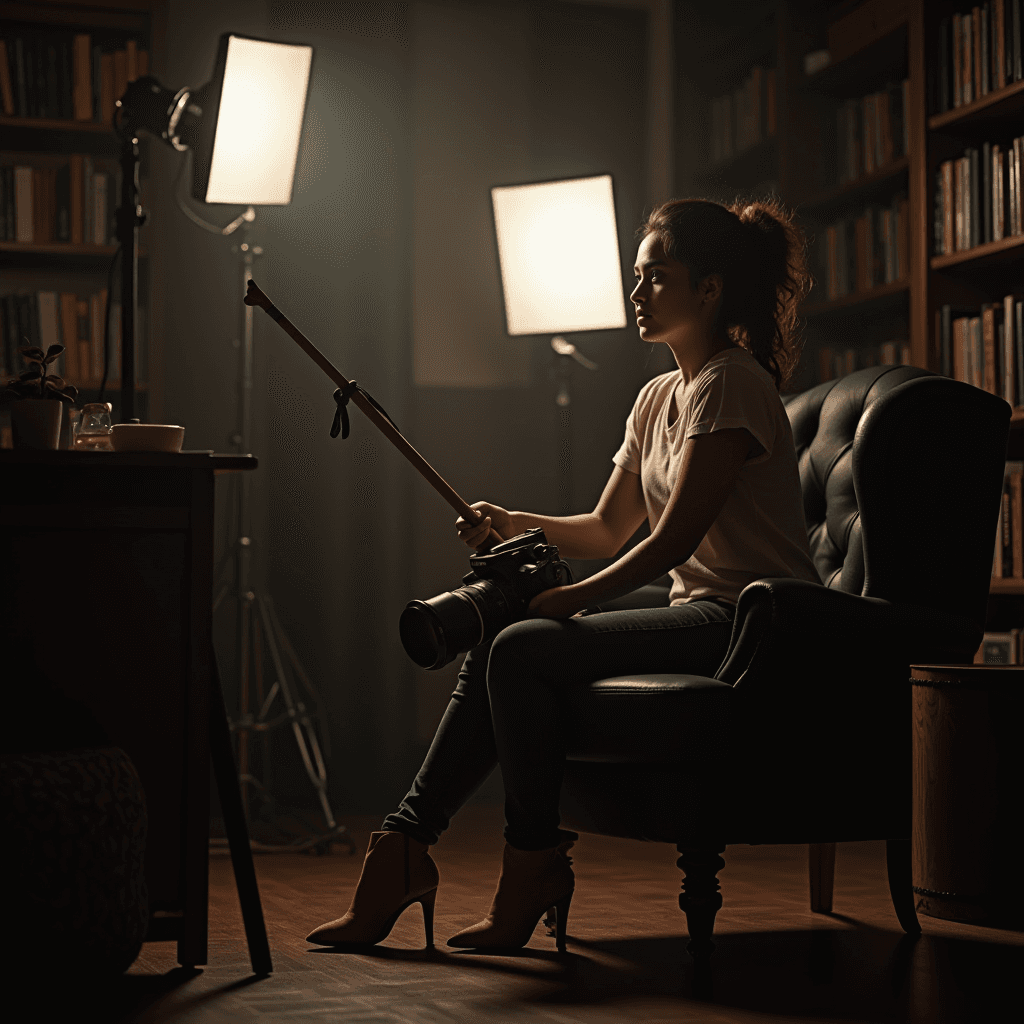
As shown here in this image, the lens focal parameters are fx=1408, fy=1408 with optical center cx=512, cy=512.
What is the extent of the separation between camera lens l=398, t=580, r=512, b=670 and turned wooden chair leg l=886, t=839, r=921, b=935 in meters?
0.70

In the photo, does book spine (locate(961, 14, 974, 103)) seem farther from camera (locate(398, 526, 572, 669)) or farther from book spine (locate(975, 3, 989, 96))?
camera (locate(398, 526, 572, 669))

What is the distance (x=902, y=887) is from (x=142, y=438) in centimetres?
128

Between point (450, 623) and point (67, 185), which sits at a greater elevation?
point (67, 185)

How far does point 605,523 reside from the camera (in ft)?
7.53

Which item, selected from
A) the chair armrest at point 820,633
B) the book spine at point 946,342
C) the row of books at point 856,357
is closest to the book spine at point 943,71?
the book spine at point 946,342

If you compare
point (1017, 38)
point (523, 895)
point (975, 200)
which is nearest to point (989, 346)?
point (975, 200)

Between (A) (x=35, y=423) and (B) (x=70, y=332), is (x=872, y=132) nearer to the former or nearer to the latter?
(B) (x=70, y=332)

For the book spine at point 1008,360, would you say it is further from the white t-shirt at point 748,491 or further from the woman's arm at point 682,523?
the woman's arm at point 682,523

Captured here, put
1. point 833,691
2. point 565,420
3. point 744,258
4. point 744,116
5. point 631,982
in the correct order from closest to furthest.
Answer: point 631,982 → point 833,691 → point 744,258 → point 565,420 → point 744,116

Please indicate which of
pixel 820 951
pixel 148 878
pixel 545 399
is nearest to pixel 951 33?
pixel 545 399

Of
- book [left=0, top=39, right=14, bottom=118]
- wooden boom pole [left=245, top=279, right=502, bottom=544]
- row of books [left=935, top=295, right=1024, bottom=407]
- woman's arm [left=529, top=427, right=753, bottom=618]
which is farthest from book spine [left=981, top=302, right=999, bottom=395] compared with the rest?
book [left=0, top=39, right=14, bottom=118]

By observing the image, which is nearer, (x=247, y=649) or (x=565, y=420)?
(x=247, y=649)

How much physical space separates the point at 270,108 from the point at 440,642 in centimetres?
162

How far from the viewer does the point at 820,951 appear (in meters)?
1.94
